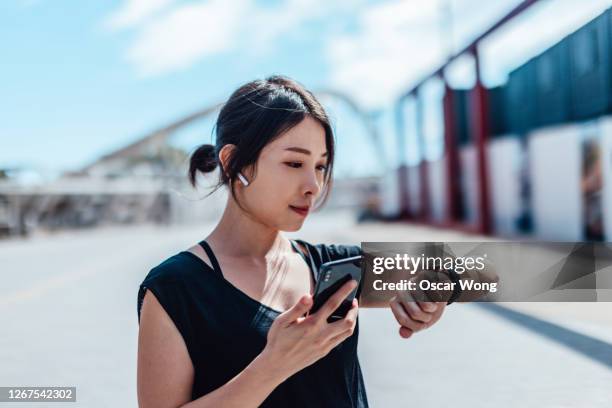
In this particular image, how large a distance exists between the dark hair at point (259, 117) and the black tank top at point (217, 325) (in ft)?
0.76

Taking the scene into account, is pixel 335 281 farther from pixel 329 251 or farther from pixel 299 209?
pixel 329 251

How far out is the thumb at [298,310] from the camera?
3.76 feet

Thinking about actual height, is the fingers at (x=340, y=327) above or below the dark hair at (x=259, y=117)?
below

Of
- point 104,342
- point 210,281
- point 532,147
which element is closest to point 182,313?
point 210,281

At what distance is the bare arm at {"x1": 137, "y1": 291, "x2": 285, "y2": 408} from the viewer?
4.23 ft

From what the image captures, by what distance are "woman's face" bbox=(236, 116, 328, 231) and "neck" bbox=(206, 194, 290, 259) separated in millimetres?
53

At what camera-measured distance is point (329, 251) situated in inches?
70.2

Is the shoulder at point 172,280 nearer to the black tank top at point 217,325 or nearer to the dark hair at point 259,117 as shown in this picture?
the black tank top at point 217,325

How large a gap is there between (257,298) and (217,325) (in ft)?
0.40

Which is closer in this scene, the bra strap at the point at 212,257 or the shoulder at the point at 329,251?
the bra strap at the point at 212,257

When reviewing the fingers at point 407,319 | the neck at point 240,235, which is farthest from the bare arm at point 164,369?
the fingers at point 407,319

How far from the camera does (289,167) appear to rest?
4.79 feet

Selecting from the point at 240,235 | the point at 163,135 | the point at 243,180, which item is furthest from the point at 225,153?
the point at 163,135

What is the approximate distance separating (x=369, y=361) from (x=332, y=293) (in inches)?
162
